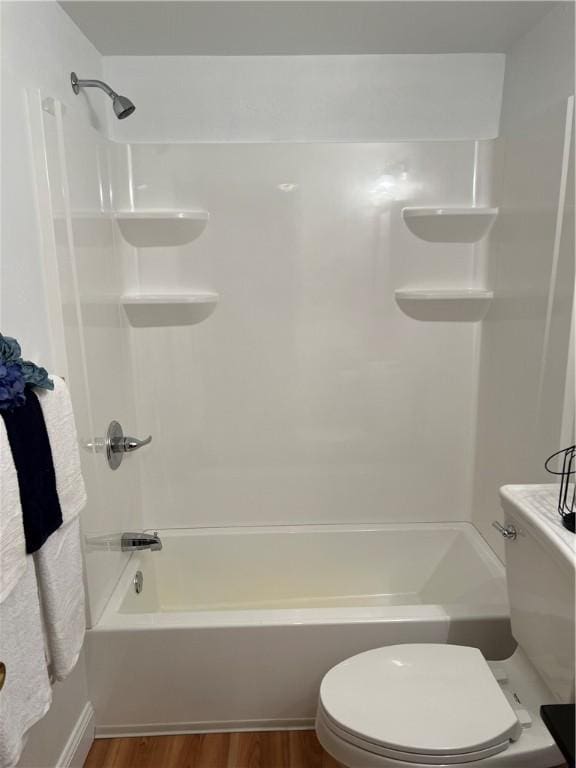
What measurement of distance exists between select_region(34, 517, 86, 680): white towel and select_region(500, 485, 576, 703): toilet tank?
111 centimetres

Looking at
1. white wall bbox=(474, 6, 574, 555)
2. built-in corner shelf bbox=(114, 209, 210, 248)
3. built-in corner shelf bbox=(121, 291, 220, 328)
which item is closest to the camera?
white wall bbox=(474, 6, 574, 555)

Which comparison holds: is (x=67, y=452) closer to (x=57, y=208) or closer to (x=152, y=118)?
(x=57, y=208)

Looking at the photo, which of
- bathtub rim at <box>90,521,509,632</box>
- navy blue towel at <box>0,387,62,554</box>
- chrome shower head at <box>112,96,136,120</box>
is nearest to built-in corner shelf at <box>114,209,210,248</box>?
chrome shower head at <box>112,96,136,120</box>

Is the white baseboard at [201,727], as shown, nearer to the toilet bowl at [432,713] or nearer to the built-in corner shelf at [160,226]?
the toilet bowl at [432,713]

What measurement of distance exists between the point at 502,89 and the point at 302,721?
237 centimetres

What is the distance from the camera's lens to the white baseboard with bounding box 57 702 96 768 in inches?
63.9

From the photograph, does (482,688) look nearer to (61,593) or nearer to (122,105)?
(61,593)

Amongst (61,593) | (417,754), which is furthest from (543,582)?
(61,593)

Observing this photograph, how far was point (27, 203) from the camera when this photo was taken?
1404mm

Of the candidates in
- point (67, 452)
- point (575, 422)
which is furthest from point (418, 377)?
point (67, 452)

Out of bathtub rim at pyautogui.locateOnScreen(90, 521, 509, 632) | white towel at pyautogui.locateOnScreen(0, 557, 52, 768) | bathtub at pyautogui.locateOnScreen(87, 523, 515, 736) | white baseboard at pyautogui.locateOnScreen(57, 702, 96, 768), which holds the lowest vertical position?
white baseboard at pyautogui.locateOnScreen(57, 702, 96, 768)

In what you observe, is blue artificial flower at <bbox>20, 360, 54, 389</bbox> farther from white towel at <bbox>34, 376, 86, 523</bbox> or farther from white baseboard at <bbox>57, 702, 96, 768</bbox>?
white baseboard at <bbox>57, 702, 96, 768</bbox>

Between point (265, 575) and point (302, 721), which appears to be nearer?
point (302, 721)

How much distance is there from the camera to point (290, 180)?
7.00ft
